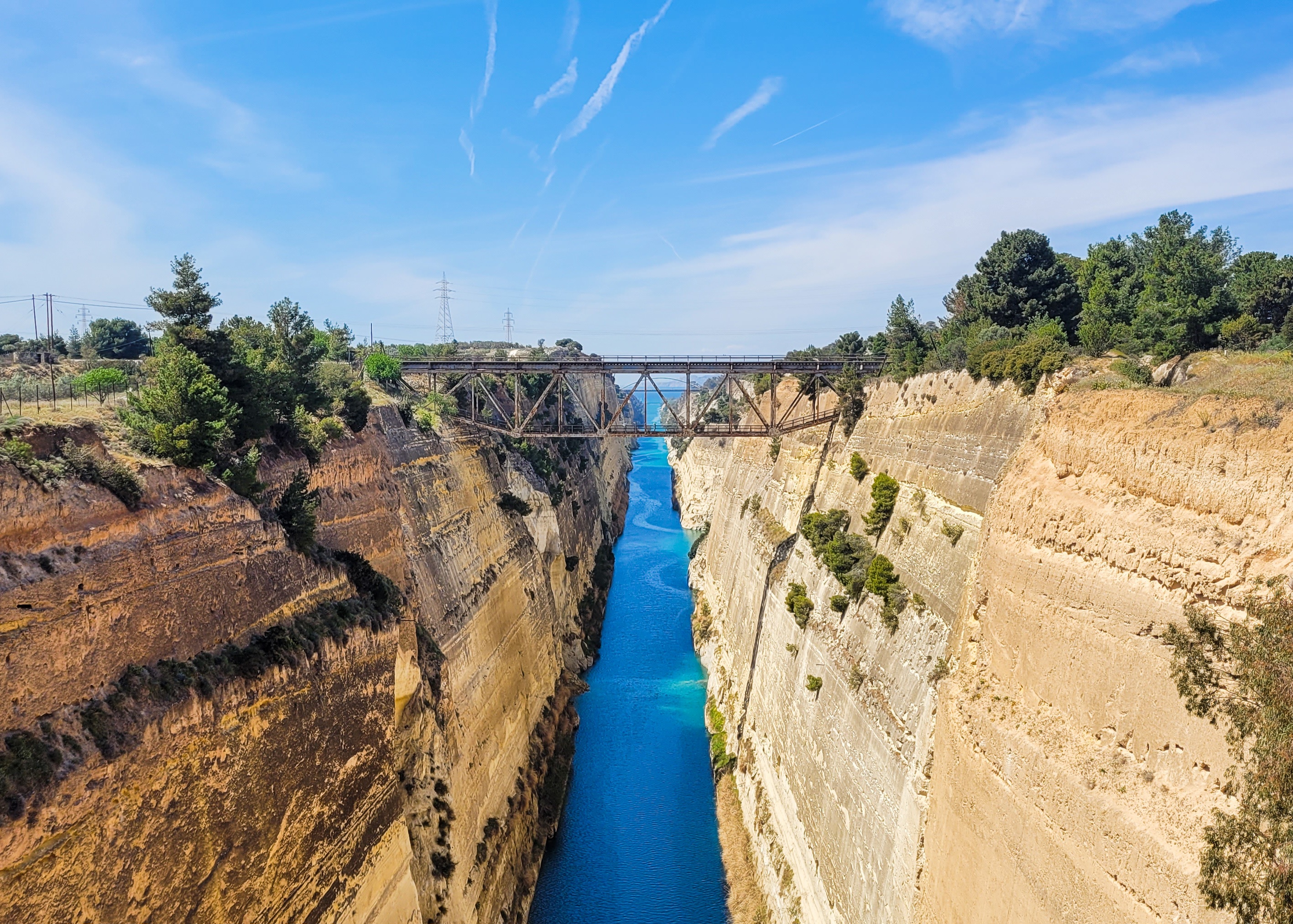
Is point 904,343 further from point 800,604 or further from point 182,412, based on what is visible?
point 182,412

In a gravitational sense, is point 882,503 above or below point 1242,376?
below

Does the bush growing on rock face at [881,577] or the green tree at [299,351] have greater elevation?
the green tree at [299,351]

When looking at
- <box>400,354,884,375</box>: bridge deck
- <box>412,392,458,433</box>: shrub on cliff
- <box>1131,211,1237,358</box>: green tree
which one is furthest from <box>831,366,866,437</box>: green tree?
<box>412,392,458,433</box>: shrub on cliff

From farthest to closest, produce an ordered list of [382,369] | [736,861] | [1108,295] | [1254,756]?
[382,369]
[1108,295]
[736,861]
[1254,756]

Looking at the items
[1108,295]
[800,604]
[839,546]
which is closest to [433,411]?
[800,604]

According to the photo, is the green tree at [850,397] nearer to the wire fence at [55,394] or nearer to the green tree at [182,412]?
the green tree at [182,412]

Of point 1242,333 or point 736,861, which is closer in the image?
point 1242,333

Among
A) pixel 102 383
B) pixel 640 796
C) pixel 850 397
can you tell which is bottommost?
pixel 640 796

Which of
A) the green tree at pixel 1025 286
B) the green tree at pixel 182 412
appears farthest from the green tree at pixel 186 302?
the green tree at pixel 1025 286
